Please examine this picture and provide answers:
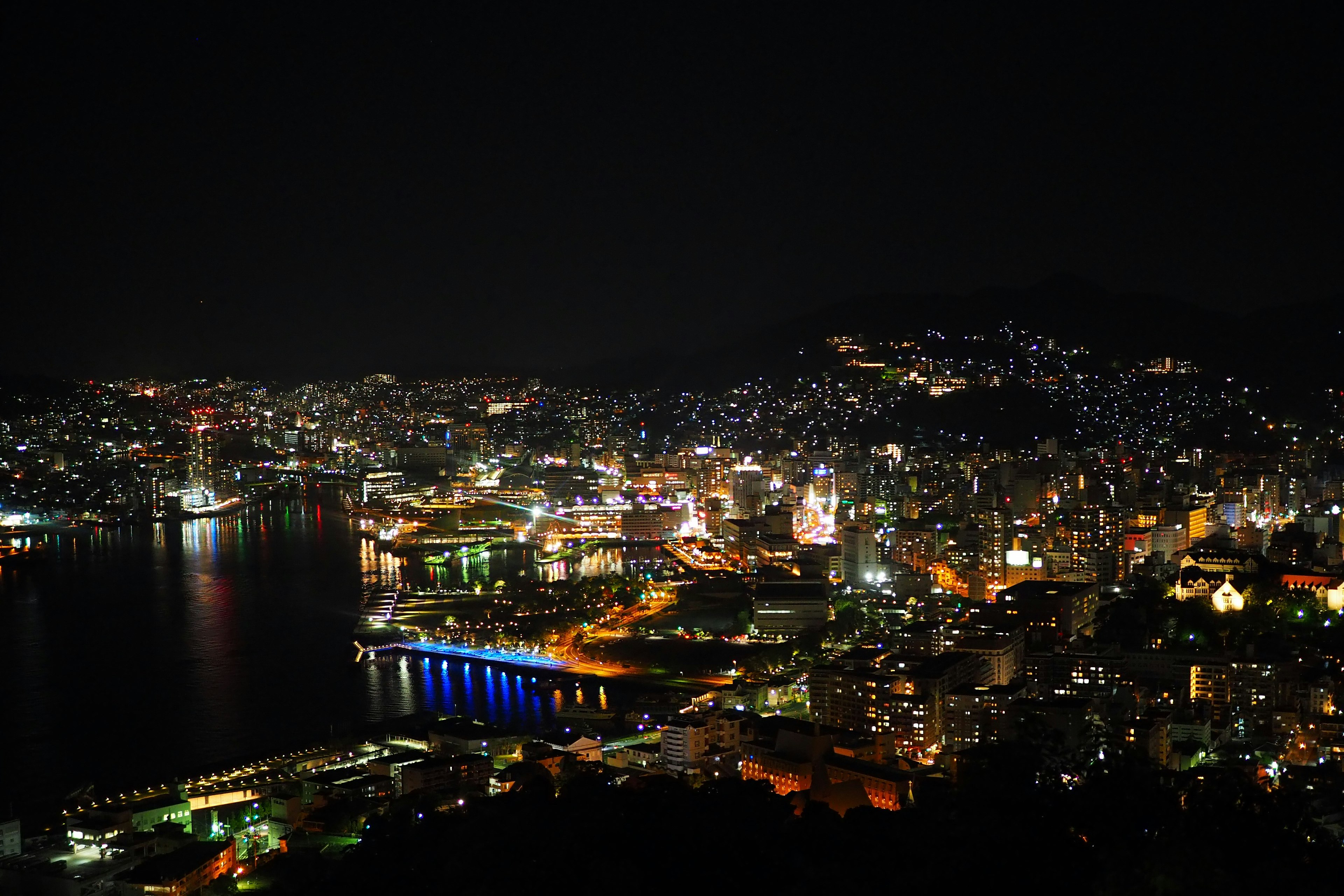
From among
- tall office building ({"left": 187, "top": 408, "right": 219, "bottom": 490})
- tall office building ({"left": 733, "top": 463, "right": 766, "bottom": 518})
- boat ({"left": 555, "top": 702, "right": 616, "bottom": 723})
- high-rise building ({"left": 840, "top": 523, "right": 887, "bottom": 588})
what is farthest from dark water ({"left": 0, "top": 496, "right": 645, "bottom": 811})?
tall office building ({"left": 187, "top": 408, "right": 219, "bottom": 490})

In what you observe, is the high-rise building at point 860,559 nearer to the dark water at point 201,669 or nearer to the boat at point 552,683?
the dark water at point 201,669

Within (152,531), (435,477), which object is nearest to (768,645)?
(152,531)

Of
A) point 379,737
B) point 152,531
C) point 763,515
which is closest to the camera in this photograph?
point 379,737

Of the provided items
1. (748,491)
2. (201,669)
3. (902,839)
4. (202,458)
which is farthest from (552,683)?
(202,458)

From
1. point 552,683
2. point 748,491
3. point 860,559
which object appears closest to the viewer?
point 552,683

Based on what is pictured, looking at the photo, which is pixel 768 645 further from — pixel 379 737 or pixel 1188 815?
pixel 1188 815

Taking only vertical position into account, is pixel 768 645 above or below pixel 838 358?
below

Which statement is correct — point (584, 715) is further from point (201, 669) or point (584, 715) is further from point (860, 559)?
point (860, 559)

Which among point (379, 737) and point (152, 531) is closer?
point (379, 737)
